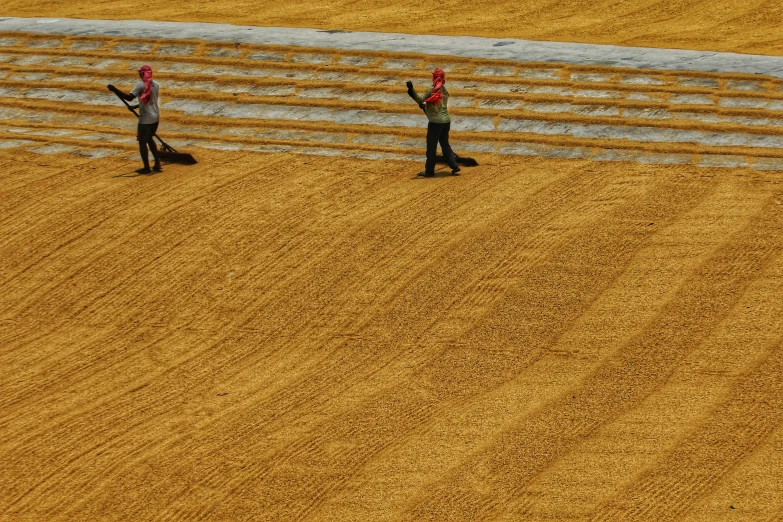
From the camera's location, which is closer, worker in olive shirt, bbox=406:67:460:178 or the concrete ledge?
worker in olive shirt, bbox=406:67:460:178

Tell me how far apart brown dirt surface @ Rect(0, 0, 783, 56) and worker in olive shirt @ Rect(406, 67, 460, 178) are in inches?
232

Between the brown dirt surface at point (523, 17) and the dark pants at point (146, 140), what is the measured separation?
6.70 m

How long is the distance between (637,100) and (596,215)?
165 inches

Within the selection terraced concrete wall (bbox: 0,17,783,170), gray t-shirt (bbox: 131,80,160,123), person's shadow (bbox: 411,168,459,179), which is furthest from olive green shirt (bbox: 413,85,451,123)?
gray t-shirt (bbox: 131,80,160,123)

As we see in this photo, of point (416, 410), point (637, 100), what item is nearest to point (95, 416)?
point (416, 410)

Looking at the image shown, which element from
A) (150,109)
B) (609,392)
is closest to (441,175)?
(150,109)

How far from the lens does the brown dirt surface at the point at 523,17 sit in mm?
21781

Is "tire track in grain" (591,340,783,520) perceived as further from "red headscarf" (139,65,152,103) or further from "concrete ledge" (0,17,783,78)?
"red headscarf" (139,65,152,103)

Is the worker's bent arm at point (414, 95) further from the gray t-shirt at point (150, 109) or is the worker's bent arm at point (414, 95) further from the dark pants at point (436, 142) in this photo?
the gray t-shirt at point (150, 109)

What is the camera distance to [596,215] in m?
15.4

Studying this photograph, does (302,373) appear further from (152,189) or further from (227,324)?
(152,189)

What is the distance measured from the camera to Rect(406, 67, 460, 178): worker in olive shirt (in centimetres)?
1675

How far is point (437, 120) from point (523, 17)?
7.59m

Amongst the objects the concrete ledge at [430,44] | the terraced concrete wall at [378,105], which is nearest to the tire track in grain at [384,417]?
the terraced concrete wall at [378,105]
